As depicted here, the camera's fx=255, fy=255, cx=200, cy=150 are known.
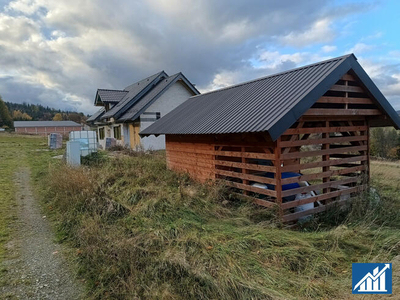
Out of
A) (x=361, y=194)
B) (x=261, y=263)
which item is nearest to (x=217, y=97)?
(x=361, y=194)

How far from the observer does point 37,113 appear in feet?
411

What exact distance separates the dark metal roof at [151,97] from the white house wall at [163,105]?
50 cm

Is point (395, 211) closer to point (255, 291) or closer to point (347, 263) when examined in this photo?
point (347, 263)

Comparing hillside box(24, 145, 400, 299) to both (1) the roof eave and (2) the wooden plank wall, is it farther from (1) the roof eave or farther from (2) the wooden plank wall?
(1) the roof eave

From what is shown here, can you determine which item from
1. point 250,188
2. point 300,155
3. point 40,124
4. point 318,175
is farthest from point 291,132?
point 40,124

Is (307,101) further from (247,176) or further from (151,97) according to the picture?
(151,97)

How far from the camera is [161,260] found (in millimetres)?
3600

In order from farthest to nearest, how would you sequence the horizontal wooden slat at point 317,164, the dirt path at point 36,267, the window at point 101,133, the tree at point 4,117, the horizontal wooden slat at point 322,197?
the tree at point 4,117 → the window at point 101,133 → the horizontal wooden slat at point 317,164 → the horizontal wooden slat at point 322,197 → the dirt path at point 36,267

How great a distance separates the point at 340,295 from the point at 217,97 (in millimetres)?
7425

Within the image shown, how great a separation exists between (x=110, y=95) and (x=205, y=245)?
22.9 meters

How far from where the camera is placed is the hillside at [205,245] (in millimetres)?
3121

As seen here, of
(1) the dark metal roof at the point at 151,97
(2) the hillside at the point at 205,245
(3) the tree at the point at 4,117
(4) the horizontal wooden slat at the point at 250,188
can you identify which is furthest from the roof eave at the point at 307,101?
(3) the tree at the point at 4,117

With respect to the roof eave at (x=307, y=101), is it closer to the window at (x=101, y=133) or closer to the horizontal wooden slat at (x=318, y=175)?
the horizontal wooden slat at (x=318, y=175)

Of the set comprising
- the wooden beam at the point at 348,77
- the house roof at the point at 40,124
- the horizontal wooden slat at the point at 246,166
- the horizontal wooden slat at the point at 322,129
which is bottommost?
the horizontal wooden slat at the point at 246,166
